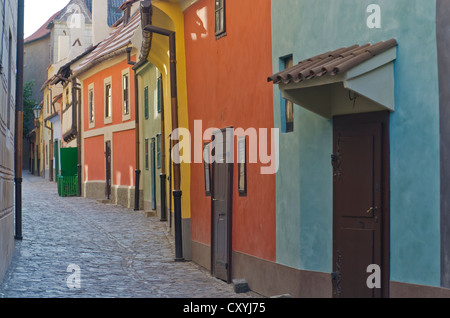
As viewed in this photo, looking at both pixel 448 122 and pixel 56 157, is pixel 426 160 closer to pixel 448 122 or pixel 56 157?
pixel 448 122

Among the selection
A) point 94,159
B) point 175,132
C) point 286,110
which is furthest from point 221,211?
point 94,159

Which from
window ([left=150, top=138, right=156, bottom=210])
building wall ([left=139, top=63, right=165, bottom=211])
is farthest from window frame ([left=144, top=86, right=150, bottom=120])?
window ([left=150, top=138, right=156, bottom=210])

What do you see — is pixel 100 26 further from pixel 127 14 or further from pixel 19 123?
Answer: pixel 19 123

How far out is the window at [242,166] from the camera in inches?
439

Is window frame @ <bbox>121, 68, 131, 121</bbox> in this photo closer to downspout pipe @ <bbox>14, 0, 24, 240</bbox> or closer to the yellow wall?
downspout pipe @ <bbox>14, 0, 24, 240</bbox>

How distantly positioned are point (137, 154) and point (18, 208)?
932 centimetres

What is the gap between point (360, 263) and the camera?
8.12 metres

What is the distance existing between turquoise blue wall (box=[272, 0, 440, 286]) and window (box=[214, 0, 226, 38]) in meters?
2.88

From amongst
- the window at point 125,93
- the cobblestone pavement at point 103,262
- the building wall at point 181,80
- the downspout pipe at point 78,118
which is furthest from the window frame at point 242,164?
the downspout pipe at point 78,118

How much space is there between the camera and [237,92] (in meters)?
11.5

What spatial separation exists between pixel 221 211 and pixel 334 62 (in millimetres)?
5300

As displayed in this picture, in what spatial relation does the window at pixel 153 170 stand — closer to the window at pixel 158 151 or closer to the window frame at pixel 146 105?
the window at pixel 158 151

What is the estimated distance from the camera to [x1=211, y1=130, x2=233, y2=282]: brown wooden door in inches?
464

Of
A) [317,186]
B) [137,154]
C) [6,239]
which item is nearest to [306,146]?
[317,186]
